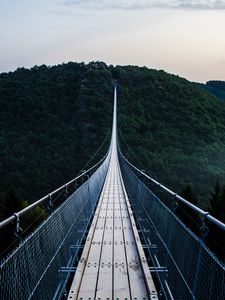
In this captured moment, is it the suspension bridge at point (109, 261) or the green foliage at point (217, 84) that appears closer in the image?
the suspension bridge at point (109, 261)

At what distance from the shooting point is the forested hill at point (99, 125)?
49.0m

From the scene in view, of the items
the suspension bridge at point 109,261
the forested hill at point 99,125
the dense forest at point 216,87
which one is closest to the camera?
the suspension bridge at point 109,261

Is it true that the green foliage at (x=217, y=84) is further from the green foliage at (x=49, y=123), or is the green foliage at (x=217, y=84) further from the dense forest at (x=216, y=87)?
the green foliage at (x=49, y=123)

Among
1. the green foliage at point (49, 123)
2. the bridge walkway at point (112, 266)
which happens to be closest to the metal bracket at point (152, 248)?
Result: the bridge walkway at point (112, 266)

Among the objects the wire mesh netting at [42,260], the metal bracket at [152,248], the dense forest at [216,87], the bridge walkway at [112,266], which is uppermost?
the dense forest at [216,87]

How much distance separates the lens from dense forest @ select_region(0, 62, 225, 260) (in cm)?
4856

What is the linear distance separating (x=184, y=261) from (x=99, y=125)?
6356 cm

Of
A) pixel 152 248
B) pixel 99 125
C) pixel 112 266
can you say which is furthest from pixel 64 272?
pixel 99 125

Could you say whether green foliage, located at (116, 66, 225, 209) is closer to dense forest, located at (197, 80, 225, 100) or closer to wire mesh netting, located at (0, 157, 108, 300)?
wire mesh netting, located at (0, 157, 108, 300)

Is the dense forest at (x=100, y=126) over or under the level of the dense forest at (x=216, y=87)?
under

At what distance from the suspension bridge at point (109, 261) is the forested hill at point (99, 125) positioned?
111 feet

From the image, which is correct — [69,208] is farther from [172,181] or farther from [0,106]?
[0,106]

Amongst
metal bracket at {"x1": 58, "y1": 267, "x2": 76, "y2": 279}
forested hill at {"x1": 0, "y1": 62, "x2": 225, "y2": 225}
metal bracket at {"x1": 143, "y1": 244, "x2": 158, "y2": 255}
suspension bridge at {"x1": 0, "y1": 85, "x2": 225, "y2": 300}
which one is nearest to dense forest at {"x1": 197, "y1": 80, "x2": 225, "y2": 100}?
forested hill at {"x1": 0, "y1": 62, "x2": 225, "y2": 225}

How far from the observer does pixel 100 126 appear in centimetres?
6681
